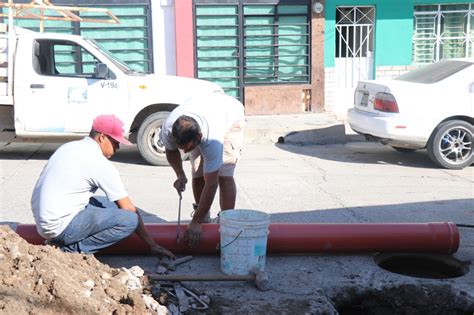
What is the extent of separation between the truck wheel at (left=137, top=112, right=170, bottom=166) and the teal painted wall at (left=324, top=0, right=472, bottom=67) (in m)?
6.17

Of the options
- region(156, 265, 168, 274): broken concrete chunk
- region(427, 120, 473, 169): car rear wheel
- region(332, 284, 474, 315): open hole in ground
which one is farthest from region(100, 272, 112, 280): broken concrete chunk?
region(427, 120, 473, 169): car rear wheel

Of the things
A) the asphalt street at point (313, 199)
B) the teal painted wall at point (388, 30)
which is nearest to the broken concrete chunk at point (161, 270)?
the asphalt street at point (313, 199)

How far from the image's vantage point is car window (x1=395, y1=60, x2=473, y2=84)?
9.76 metres

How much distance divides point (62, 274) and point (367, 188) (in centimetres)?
506

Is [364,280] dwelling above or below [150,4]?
below

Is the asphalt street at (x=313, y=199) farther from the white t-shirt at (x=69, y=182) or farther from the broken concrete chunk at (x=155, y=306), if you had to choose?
the white t-shirt at (x=69, y=182)

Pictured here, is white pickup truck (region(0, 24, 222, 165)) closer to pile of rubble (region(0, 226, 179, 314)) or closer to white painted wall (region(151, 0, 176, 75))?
white painted wall (region(151, 0, 176, 75))

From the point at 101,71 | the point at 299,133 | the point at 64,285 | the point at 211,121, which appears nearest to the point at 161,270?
the point at 64,285

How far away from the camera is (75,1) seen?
13812 mm

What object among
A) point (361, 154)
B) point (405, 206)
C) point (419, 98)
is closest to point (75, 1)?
point (361, 154)

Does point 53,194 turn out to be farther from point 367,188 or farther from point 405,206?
point 367,188

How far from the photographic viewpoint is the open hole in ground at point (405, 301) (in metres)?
4.79

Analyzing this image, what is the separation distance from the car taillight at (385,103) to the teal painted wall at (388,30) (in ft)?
17.2

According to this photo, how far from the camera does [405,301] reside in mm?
4848
